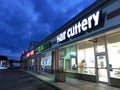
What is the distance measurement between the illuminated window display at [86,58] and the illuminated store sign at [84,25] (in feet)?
6.58

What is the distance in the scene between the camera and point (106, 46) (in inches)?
487

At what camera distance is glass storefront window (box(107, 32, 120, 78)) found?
37.4ft

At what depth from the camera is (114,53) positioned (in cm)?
1194

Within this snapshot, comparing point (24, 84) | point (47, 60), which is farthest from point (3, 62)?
point (24, 84)

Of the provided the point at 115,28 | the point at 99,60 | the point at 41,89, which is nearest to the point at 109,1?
the point at 115,28

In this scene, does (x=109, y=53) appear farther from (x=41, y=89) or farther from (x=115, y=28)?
(x=41, y=89)

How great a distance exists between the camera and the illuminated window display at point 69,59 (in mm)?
18062

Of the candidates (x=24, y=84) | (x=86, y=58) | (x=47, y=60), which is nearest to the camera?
(x=24, y=84)

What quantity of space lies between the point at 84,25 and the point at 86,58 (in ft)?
14.9

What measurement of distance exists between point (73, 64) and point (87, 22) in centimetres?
721

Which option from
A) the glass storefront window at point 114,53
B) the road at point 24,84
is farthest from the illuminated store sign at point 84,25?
the road at point 24,84

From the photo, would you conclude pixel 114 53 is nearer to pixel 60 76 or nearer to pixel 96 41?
pixel 96 41

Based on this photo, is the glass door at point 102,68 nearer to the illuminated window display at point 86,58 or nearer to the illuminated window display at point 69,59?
the illuminated window display at point 86,58

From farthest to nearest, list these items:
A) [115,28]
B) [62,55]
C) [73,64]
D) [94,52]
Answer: [62,55] → [73,64] → [94,52] → [115,28]
